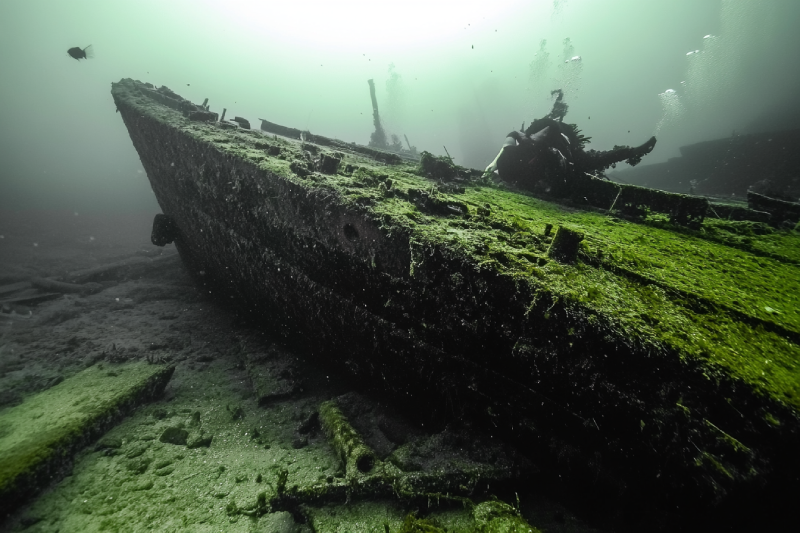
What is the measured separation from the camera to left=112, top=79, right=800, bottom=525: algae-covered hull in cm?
128

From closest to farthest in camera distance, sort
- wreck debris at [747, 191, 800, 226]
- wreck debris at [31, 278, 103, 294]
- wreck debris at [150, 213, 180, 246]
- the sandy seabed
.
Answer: the sandy seabed → wreck debris at [747, 191, 800, 226] → wreck debris at [150, 213, 180, 246] → wreck debris at [31, 278, 103, 294]

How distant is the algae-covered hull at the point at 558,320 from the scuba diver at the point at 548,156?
3.26 ft

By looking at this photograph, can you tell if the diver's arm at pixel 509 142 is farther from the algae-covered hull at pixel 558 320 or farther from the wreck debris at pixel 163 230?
the wreck debris at pixel 163 230

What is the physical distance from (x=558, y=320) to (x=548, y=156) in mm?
3431

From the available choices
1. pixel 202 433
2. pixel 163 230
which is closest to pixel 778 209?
pixel 202 433

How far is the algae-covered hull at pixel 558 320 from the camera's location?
1282 millimetres

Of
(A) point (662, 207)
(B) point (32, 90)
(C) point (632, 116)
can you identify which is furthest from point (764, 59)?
(B) point (32, 90)

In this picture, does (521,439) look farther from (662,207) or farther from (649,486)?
(662,207)

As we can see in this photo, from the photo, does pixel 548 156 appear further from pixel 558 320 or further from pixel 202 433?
pixel 202 433

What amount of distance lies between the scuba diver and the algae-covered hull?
3.26ft

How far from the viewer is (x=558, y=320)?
163 cm

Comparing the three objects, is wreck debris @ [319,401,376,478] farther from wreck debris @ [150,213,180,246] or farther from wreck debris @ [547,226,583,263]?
wreck debris @ [150,213,180,246]

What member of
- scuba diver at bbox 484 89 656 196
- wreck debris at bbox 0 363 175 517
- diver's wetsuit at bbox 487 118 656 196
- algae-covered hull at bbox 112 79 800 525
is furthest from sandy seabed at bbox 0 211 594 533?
diver's wetsuit at bbox 487 118 656 196

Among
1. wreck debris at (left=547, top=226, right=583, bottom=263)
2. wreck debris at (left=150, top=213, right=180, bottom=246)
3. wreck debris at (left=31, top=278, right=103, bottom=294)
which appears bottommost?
wreck debris at (left=31, top=278, right=103, bottom=294)
